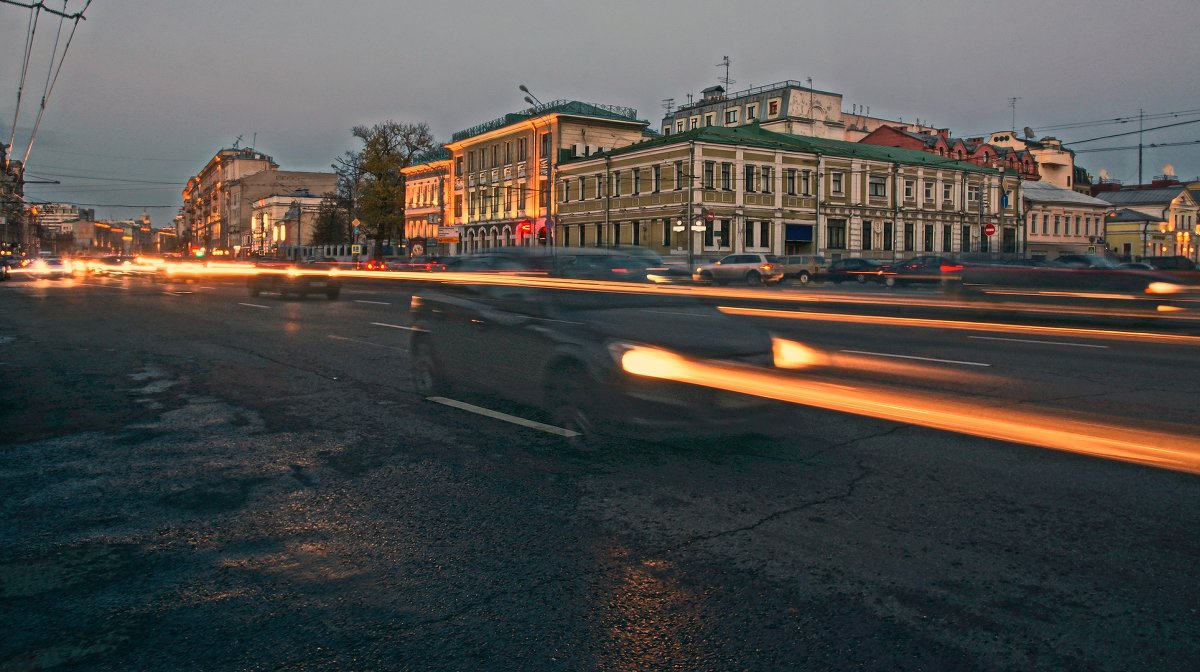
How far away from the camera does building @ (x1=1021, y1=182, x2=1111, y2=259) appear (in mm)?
73875

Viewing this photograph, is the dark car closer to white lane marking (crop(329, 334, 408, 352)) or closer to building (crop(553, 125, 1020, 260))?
white lane marking (crop(329, 334, 408, 352))

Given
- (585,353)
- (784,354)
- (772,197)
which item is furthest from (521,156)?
(784,354)

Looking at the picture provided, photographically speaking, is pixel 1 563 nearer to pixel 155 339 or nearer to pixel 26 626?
pixel 26 626

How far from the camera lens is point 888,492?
514cm

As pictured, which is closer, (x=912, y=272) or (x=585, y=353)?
(x=585, y=353)

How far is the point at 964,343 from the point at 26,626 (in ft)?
43.7

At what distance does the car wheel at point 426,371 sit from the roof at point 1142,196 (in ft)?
370

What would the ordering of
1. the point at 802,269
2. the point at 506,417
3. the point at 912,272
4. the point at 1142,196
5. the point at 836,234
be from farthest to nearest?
the point at 1142,196, the point at 836,234, the point at 802,269, the point at 912,272, the point at 506,417

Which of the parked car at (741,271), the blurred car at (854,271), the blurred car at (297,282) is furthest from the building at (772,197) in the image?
the blurred car at (297,282)

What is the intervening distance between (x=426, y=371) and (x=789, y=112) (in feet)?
232

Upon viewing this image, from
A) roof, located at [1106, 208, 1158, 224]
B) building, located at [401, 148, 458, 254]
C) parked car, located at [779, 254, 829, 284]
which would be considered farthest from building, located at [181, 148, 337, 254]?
roof, located at [1106, 208, 1158, 224]

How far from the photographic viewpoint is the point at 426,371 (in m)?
9.74

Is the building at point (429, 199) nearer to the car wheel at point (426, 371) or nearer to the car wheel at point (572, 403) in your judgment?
the car wheel at point (426, 371)

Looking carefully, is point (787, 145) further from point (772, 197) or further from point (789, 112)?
point (789, 112)
